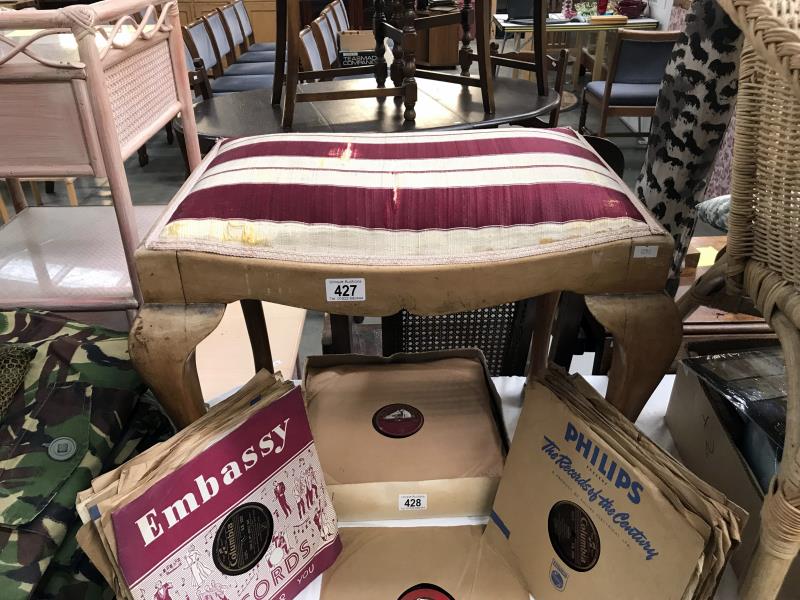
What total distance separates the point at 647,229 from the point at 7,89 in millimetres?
822

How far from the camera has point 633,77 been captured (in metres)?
3.23

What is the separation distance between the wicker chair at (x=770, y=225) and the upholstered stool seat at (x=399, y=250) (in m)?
0.08

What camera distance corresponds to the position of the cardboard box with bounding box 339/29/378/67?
274 cm

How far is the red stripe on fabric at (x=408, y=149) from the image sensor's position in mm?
700

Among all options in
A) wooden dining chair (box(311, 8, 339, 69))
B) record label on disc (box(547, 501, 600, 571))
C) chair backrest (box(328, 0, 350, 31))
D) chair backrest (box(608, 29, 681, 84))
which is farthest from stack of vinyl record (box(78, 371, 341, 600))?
chair backrest (box(328, 0, 350, 31))

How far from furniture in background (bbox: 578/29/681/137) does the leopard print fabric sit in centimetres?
237

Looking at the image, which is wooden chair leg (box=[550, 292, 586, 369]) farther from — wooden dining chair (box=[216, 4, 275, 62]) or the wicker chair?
wooden dining chair (box=[216, 4, 275, 62])

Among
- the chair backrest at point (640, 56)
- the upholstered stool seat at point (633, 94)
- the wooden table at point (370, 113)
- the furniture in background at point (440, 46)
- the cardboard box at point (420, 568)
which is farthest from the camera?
the furniture in background at point (440, 46)

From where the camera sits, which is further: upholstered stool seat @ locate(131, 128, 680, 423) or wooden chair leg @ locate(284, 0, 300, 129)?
wooden chair leg @ locate(284, 0, 300, 129)

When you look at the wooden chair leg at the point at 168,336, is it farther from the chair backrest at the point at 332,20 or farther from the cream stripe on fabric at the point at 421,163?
the chair backrest at the point at 332,20

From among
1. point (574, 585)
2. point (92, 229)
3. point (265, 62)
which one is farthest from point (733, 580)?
point (265, 62)

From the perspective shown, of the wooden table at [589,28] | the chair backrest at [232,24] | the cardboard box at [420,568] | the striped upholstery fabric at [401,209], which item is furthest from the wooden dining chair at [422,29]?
the wooden table at [589,28]

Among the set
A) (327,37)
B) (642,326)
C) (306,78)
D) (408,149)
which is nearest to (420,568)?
(642,326)

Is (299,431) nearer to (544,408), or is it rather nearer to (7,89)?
(544,408)
